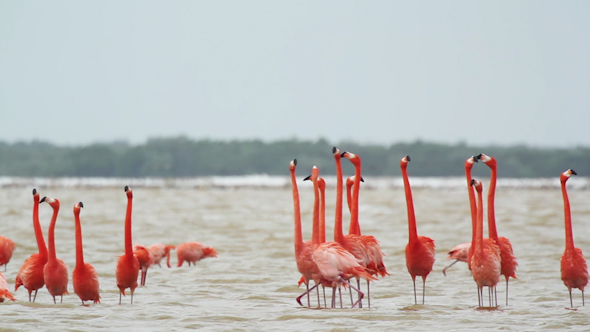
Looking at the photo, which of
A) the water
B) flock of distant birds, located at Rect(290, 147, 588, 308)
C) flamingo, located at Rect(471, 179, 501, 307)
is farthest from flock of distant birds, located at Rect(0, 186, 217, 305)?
flamingo, located at Rect(471, 179, 501, 307)

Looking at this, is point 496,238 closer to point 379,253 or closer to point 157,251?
point 379,253

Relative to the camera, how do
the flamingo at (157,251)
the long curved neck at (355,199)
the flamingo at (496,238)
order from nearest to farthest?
1. the flamingo at (496,238)
2. the long curved neck at (355,199)
3. the flamingo at (157,251)

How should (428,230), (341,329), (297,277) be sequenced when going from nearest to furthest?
(341,329), (297,277), (428,230)

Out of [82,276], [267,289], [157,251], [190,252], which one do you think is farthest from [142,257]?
[82,276]

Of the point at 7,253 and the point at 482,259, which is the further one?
the point at 7,253

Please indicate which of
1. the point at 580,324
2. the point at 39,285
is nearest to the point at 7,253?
the point at 39,285

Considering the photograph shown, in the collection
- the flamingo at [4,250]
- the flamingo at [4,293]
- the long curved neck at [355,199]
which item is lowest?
the flamingo at [4,293]

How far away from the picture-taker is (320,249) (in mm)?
6742

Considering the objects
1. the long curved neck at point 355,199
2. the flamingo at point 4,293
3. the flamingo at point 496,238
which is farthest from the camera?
the long curved neck at point 355,199

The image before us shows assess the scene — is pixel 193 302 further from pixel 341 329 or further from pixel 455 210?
pixel 455 210

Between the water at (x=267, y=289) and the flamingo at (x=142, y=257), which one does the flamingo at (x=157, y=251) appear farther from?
the flamingo at (x=142, y=257)

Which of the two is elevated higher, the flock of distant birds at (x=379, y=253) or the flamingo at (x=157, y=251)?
the flock of distant birds at (x=379, y=253)

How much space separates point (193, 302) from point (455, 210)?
17389 millimetres

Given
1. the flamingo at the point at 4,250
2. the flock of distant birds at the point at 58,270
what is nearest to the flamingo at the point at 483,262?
the flock of distant birds at the point at 58,270
